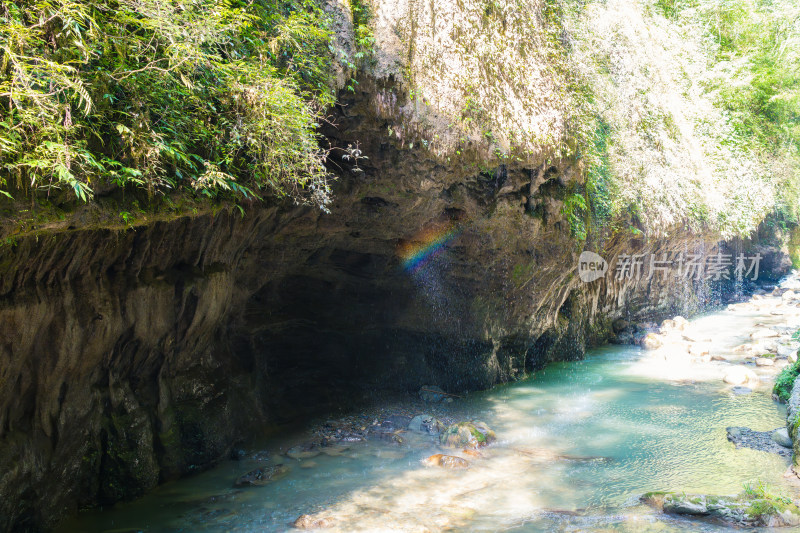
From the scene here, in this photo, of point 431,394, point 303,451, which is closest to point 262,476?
point 303,451

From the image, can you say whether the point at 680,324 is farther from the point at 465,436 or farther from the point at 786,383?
the point at 465,436

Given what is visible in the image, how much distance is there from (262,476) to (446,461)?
2.01m

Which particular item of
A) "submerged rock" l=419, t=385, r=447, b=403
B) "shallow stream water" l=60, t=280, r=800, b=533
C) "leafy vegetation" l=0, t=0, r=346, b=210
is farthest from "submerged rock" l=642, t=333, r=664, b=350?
"leafy vegetation" l=0, t=0, r=346, b=210

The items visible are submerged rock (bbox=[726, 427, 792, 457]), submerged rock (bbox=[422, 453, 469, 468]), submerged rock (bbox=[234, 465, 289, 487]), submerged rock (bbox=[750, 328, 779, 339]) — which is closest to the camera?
submerged rock (bbox=[234, 465, 289, 487])

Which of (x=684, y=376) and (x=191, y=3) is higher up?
(x=191, y=3)

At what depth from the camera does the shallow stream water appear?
16.2 ft

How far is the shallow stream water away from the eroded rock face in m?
0.63

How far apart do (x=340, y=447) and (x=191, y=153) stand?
14.1ft

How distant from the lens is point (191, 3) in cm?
356

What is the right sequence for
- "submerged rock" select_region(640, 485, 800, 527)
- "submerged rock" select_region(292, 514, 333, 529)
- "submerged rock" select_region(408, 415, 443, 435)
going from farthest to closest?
"submerged rock" select_region(408, 415, 443, 435) → "submerged rock" select_region(292, 514, 333, 529) → "submerged rock" select_region(640, 485, 800, 527)

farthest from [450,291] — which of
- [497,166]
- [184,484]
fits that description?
[184,484]

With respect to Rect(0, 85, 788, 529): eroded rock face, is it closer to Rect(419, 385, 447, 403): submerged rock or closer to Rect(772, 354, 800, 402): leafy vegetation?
Rect(419, 385, 447, 403): submerged rock

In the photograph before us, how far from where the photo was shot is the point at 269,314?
8.19 m

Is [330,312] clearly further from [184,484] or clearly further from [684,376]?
[684,376]
